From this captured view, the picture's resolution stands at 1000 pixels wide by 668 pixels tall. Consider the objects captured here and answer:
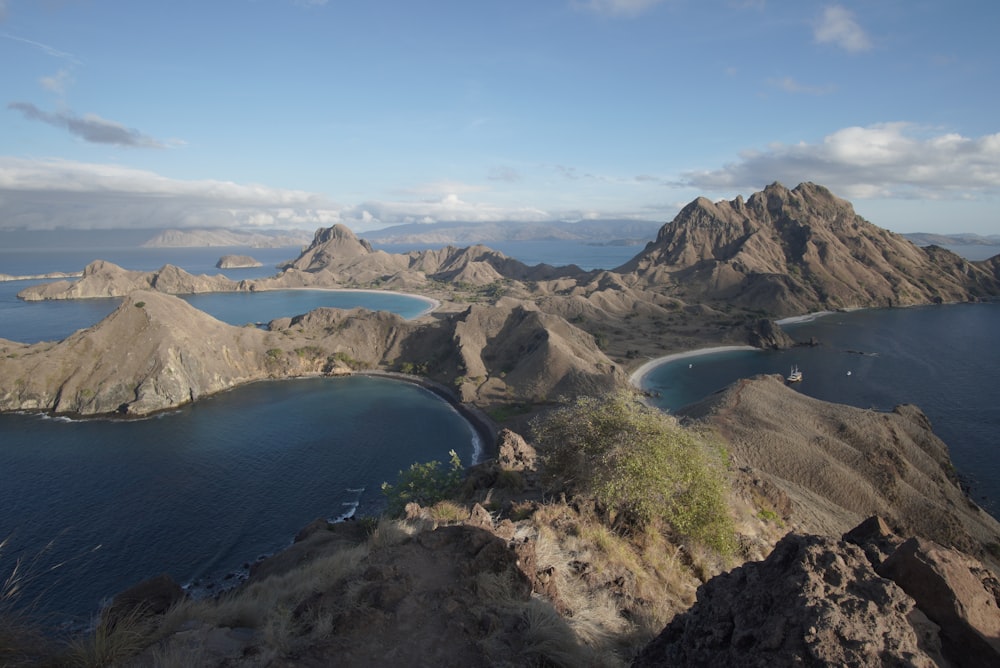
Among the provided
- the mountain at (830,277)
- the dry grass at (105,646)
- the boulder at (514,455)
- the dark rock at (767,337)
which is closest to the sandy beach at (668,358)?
the dark rock at (767,337)

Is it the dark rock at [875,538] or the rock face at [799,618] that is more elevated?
the rock face at [799,618]

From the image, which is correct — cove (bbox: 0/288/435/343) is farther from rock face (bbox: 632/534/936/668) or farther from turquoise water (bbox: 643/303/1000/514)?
rock face (bbox: 632/534/936/668)

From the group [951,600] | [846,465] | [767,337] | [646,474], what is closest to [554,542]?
[646,474]

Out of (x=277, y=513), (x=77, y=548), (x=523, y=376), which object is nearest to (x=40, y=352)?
(x=77, y=548)

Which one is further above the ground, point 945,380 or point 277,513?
point 945,380

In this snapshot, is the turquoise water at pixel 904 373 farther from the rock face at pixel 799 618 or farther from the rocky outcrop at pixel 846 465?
the rock face at pixel 799 618

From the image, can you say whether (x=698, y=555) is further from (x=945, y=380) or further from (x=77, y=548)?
(x=945, y=380)
